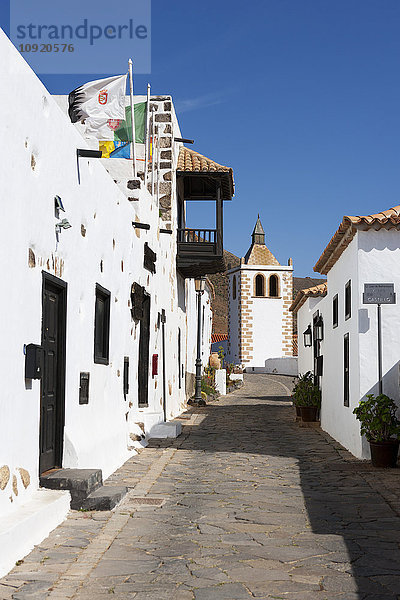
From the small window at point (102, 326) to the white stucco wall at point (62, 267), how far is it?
0.53 feet


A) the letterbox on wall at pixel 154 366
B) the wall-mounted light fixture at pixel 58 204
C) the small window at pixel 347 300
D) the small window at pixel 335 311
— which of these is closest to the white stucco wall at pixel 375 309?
the small window at pixel 347 300

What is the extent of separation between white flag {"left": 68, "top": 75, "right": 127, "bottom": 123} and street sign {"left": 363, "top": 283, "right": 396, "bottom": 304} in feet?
17.5

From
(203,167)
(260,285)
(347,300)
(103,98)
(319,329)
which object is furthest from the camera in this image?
(260,285)

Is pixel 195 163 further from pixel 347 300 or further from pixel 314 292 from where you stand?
pixel 347 300

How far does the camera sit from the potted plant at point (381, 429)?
9.27 m

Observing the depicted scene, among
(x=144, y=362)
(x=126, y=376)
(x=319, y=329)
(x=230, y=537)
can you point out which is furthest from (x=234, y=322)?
(x=230, y=537)

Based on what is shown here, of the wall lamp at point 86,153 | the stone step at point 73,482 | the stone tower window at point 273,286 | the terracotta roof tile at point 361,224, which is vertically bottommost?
the stone step at point 73,482

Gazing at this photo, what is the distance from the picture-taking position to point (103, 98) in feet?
40.2

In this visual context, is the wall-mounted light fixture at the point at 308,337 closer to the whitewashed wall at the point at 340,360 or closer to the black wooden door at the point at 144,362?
the whitewashed wall at the point at 340,360

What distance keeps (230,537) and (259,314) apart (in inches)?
1942

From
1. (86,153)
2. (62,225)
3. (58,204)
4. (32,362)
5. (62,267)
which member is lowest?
(32,362)

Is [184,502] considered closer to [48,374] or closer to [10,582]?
[48,374]

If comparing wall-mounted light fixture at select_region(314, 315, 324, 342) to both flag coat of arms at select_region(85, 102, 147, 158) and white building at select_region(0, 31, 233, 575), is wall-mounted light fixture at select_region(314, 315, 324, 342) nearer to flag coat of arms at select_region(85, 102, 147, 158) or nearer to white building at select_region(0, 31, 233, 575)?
white building at select_region(0, 31, 233, 575)

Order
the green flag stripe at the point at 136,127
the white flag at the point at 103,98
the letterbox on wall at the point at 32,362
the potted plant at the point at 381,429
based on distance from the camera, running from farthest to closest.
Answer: the green flag stripe at the point at 136,127 → the white flag at the point at 103,98 → the potted plant at the point at 381,429 → the letterbox on wall at the point at 32,362
